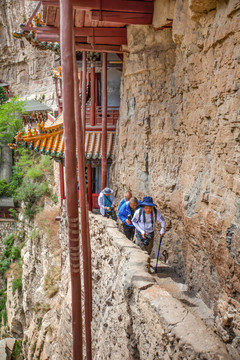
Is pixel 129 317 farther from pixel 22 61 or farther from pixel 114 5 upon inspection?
pixel 22 61

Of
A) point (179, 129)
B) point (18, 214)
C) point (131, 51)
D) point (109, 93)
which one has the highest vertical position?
point (131, 51)

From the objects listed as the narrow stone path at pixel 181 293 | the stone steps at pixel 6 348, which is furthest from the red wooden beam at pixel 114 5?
the stone steps at pixel 6 348

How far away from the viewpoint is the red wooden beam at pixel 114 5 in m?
4.86

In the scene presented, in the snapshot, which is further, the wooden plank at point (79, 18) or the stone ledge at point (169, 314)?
the wooden plank at point (79, 18)

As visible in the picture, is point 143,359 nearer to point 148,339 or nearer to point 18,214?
point 148,339

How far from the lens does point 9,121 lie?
20656mm

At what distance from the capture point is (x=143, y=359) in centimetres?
309

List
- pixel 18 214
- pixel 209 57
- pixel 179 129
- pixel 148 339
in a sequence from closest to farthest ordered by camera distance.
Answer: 1. pixel 148 339
2. pixel 209 57
3. pixel 179 129
4. pixel 18 214

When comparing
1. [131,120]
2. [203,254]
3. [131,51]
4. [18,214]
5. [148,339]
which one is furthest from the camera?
[18,214]

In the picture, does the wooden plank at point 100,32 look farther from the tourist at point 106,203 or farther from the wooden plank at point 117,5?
the tourist at point 106,203

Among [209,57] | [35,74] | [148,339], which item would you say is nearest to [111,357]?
[148,339]

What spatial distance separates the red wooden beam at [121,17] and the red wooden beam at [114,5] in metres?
0.10

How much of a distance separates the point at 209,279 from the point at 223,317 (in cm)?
73

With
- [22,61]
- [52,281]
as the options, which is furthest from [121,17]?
[22,61]
